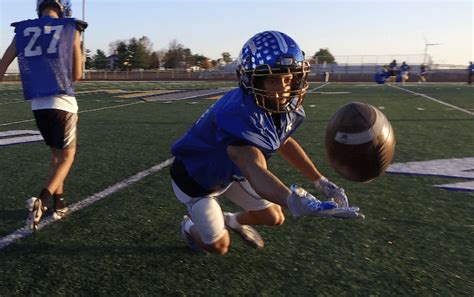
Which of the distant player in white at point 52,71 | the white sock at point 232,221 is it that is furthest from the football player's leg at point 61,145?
the white sock at point 232,221

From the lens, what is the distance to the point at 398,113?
975cm

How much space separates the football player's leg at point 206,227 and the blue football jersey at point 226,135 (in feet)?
0.36

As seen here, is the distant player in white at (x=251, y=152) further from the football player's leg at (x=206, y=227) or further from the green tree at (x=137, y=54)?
the green tree at (x=137, y=54)

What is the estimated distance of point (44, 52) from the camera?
2.98 meters

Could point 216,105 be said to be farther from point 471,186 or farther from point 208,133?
point 471,186

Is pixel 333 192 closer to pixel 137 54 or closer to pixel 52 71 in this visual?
pixel 52 71

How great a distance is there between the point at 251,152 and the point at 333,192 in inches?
19.3

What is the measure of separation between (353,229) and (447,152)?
9.80 ft

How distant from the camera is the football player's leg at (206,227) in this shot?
2.42 meters

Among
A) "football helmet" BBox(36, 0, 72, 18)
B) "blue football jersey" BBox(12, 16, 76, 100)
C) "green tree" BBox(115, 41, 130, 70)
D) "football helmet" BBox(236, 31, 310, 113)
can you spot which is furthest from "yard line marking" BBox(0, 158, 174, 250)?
"green tree" BBox(115, 41, 130, 70)

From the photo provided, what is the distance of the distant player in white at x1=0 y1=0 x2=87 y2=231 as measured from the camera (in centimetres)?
297

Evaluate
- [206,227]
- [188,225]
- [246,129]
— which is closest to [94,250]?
[188,225]

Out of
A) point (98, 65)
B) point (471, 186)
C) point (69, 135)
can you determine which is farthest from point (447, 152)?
point (98, 65)

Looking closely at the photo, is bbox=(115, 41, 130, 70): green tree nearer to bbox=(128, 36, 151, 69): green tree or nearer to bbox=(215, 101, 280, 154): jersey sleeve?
bbox=(128, 36, 151, 69): green tree
